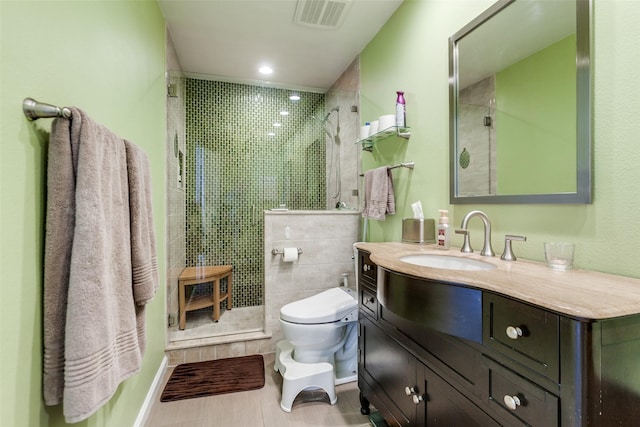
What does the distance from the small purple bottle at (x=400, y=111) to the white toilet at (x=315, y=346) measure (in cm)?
120

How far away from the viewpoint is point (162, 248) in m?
2.05

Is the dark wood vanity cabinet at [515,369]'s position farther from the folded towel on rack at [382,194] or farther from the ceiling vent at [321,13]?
the ceiling vent at [321,13]

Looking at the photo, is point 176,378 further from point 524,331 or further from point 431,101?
point 431,101

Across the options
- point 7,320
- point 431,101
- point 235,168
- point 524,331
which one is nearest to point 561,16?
point 431,101

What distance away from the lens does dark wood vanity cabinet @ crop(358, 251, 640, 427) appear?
629 millimetres

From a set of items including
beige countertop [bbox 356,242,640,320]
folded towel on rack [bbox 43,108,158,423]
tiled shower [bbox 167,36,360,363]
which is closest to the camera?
beige countertop [bbox 356,242,640,320]

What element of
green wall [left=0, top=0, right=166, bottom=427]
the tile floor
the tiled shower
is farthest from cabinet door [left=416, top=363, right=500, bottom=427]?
the tiled shower

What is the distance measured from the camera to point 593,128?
97 centimetres

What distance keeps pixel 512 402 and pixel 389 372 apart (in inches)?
26.1

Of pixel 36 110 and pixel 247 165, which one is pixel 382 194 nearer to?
pixel 247 165

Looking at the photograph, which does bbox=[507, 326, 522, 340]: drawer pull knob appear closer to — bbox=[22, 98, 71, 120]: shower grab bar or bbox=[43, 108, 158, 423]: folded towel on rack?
bbox=[43, 108, 158, 423]: folded towel on rack

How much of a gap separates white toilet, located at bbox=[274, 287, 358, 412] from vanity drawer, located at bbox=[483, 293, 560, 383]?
1.14m

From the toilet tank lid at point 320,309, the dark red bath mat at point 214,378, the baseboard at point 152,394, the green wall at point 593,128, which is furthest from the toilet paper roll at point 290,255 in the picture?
the baseboard at point 152,394

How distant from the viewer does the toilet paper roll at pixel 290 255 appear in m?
2.38
